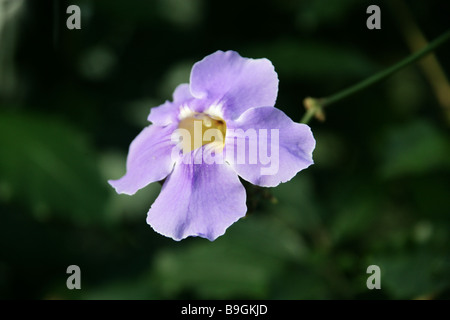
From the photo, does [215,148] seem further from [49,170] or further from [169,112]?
[49,170]

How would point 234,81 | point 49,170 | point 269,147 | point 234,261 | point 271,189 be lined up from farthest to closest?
point 49,170 → point 234,261 → point 271,189 → point 234,81 → point 269,147

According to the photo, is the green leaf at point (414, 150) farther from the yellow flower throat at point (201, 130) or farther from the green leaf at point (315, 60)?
the yellow flower throat at point (201, 130)

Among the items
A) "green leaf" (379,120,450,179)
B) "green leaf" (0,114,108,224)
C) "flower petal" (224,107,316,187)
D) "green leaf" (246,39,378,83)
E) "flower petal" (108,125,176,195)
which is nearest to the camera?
"flower petal" (224,107,316,187)

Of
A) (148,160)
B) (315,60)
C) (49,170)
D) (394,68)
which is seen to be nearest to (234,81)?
(148,160)

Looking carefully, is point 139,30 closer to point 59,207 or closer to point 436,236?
point 59,207

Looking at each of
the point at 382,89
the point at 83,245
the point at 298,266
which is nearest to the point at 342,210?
the point at 298,266

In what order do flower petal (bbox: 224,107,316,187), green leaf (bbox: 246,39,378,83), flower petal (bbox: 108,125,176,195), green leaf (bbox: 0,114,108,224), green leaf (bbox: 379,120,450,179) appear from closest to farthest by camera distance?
1. flower petal (bbox: 224,107,316,187)
2. flower petal (bbox: 108,125,176,195)
3. green leaf (bbox: 379,120,450,179)
4. green leaf (bbox: 0,114,108,224)
5. green leaf (bbox: 246,39,378,83)

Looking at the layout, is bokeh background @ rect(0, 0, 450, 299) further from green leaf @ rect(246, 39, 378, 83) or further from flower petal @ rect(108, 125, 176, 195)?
flower petal @ rect(108, 125, 176, 195)

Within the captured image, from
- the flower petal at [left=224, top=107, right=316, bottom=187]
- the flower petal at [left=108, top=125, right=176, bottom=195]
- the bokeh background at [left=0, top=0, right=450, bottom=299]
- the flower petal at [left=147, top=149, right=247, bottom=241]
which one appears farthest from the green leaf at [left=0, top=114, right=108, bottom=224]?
the flower petal at [left=224, top=107, right=316, bottom=187]
